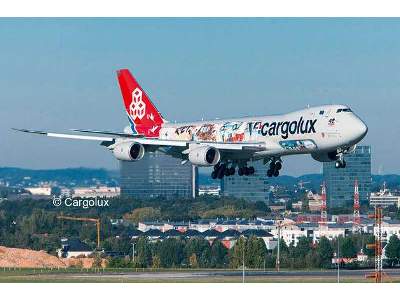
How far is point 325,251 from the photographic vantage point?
133 metres

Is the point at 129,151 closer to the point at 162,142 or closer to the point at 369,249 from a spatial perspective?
the point at 162,142

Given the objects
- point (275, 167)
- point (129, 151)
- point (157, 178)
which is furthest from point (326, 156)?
point (157, 178)

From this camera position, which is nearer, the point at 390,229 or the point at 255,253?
the point at 255,253

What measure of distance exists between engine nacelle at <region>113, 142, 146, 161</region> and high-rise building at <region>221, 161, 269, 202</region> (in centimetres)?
7648

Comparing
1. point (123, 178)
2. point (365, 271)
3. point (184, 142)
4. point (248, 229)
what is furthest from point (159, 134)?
point (248, 229)

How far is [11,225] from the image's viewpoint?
147 metres

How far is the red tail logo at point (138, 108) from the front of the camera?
388ft

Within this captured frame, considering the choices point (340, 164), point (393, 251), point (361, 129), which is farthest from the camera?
point (393, 251)

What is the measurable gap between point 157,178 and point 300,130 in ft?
159

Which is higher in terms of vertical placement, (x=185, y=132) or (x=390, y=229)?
(x=185, y=132)

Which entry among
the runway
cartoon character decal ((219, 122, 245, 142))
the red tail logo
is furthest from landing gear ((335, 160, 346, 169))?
the red tail logo
